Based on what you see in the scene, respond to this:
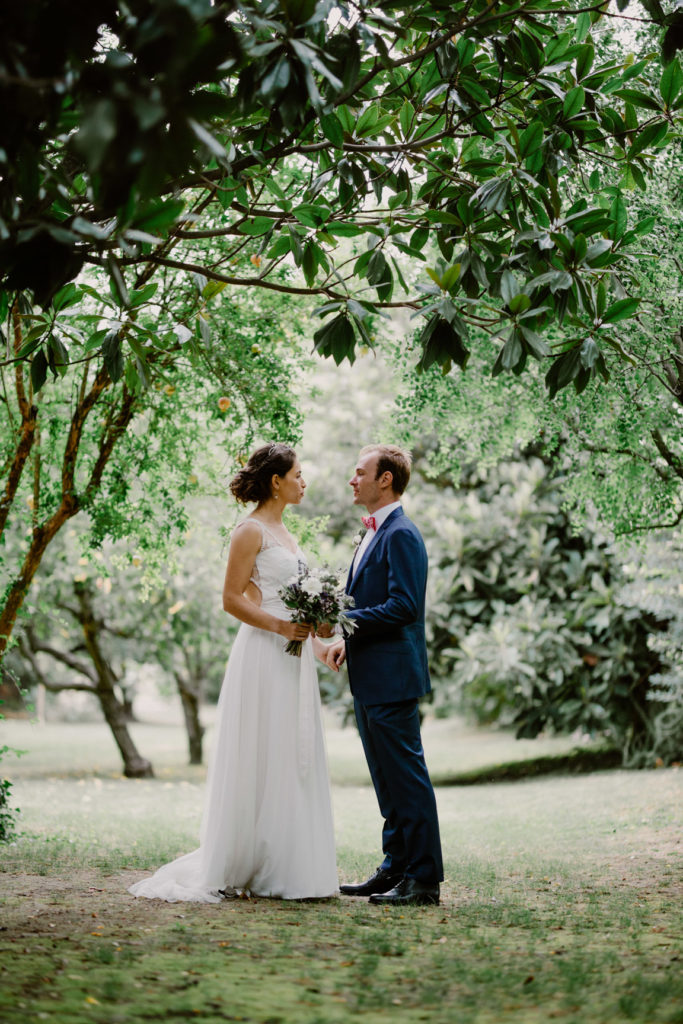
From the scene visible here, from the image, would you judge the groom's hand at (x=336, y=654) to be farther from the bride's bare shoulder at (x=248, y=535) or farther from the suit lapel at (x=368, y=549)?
the bride's bare shoulder at (x=248, y=535)

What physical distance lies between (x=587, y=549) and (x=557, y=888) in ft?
24.6

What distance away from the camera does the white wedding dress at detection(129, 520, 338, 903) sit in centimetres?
468

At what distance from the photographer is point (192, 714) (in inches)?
659

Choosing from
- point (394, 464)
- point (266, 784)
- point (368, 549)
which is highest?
point (394, 464)

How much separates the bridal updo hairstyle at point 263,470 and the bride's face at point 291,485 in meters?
0.03

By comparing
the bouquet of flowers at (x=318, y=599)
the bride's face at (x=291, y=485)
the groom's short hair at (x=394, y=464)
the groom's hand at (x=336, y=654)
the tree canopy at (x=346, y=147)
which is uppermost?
the tree canopy at (x=346, y=147)

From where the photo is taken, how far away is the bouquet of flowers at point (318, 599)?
4613 millimetres

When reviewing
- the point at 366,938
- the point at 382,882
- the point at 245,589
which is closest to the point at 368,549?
the point at 245,589

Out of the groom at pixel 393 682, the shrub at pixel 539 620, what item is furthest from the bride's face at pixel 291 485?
the shrub at pixel 539 620

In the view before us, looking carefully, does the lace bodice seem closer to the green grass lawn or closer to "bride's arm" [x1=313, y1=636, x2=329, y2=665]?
"bride's arm" [x1=313, y1=636, x2=329, y2=665]

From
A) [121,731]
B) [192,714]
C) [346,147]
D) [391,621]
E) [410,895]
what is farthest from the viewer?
[192,714]

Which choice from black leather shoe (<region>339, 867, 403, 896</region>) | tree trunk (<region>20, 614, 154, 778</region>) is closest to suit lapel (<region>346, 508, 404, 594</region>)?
black leather shoe (<region>339, 867, 403, 896</region>)

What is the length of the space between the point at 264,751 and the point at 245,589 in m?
0.84

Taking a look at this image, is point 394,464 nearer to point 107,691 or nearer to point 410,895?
point 410,895
